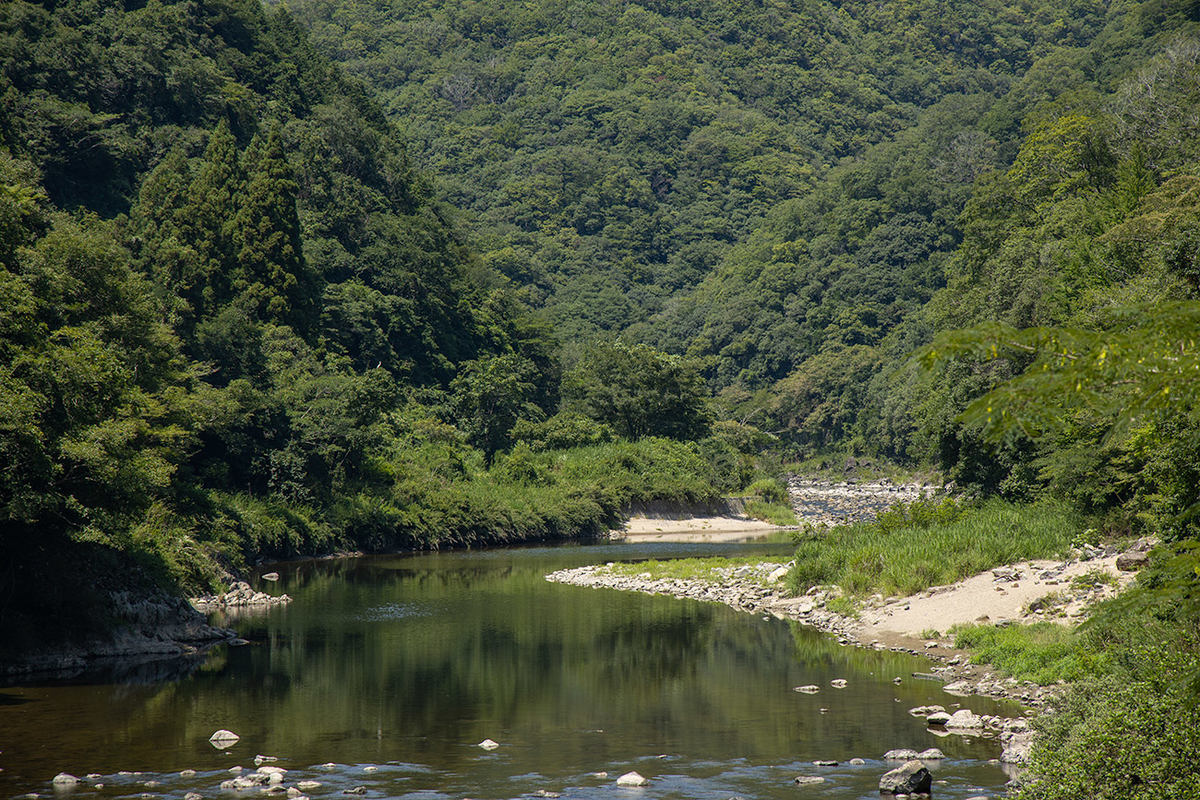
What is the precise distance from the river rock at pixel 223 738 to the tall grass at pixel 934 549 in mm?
18473

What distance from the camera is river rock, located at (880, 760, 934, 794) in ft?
46.1

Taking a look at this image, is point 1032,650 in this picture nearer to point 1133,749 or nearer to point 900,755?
point 900,755

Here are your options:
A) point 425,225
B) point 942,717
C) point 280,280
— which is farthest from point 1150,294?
point 425,225

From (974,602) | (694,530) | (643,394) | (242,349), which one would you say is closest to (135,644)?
(974,602)

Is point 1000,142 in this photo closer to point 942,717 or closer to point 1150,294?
point 1150,294

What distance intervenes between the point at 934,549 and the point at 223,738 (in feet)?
64.9

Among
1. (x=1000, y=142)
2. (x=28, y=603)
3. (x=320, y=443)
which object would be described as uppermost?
(x=1000, y=142)

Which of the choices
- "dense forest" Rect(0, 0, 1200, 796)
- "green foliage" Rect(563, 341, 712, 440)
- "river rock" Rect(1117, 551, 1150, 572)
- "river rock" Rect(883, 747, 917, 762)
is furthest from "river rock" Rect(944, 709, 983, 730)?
"green foliage" Rect(563, 341, 712, 440)

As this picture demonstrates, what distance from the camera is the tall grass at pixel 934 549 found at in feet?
90.5

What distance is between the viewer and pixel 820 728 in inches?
711

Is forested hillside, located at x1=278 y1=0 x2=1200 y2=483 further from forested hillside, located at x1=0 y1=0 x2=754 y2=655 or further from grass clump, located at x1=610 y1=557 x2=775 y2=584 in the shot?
grass clump, located at x1=610 y1=557 x2=775 y2=584

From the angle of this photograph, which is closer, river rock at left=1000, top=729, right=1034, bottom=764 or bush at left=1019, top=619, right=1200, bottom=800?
bush at left=1019, top=619, right=1200, bottom=800

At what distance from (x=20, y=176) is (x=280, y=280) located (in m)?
26.6

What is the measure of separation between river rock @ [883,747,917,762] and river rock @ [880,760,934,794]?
1.45 metres
